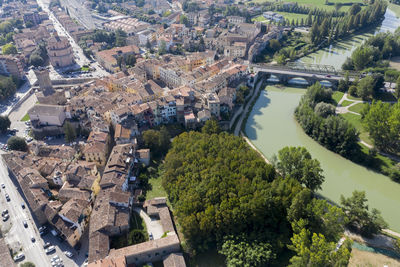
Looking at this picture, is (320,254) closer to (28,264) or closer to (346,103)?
(28,264)

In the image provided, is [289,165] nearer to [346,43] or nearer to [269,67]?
[269,67]

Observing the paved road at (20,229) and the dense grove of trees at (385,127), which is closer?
the paved road at (20,229)

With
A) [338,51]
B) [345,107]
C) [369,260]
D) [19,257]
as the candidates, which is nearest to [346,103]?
[345,107]

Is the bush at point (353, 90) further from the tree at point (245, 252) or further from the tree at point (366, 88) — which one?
the tree at point (245, 252)

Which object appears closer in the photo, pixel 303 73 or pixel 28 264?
pixel 28 264

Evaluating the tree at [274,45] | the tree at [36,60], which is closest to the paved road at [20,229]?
the tree at [36,60]

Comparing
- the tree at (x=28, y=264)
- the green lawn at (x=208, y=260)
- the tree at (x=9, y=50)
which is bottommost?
the green lawn at (x=208, y=260)
